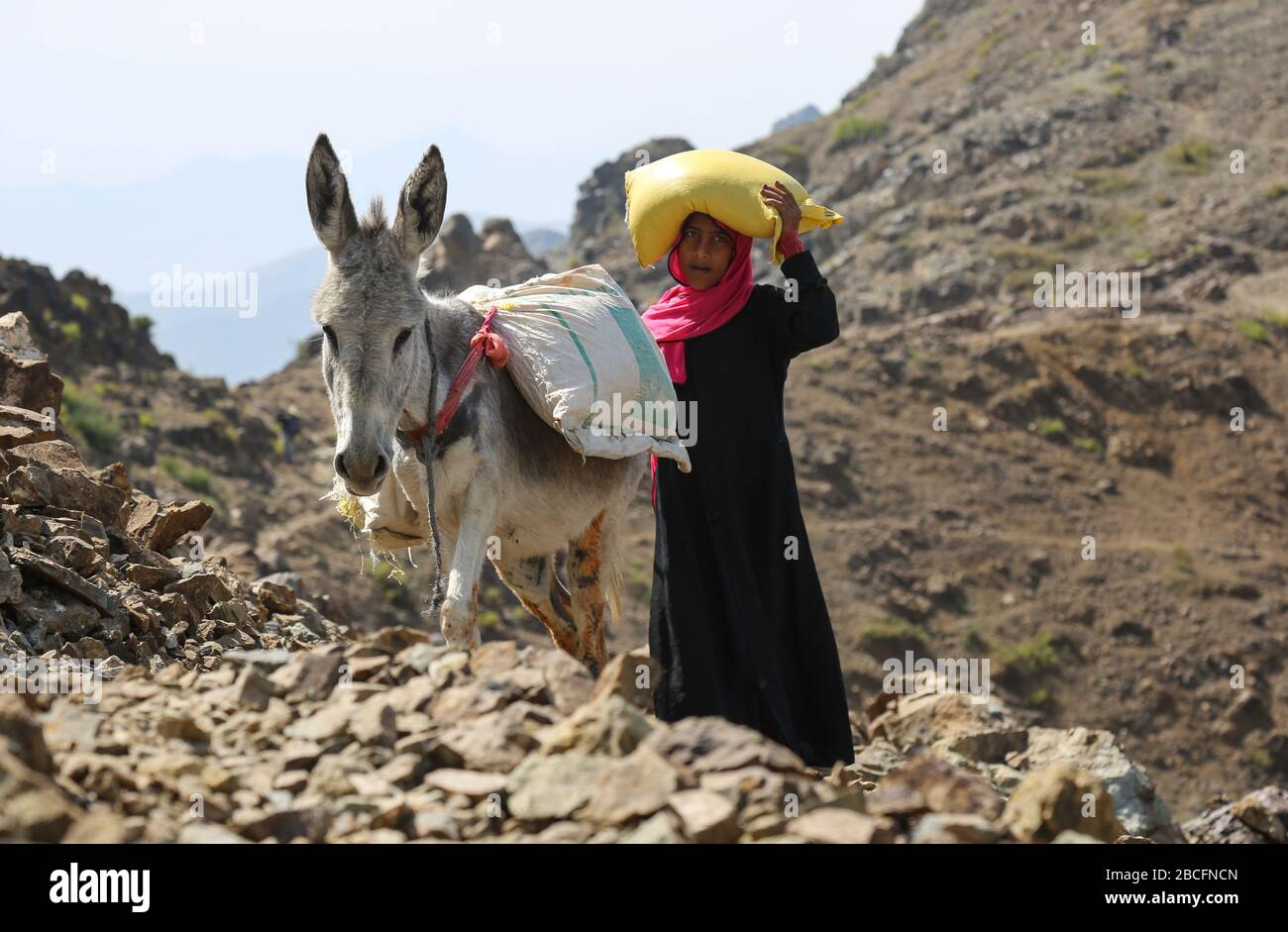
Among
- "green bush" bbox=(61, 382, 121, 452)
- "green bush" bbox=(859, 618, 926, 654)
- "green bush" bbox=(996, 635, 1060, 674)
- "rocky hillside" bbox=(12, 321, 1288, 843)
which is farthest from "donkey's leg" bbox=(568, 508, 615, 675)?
"green bush" bbox=(61, 382, 121, 452)

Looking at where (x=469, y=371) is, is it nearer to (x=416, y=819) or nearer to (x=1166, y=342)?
(x=416, y=819)

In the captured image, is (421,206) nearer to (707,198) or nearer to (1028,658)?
(707,198)

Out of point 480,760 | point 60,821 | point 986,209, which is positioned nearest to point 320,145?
point 480,760

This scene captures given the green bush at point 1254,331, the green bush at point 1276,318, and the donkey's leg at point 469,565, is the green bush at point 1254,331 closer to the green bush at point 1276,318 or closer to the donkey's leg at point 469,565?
the green bush at point 1276,318

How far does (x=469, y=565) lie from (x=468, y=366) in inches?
29.6

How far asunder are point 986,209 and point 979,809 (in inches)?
1280

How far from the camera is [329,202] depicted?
16.4 ft

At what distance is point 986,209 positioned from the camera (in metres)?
34.4

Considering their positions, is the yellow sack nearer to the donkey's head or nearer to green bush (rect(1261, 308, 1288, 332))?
the donkey's head

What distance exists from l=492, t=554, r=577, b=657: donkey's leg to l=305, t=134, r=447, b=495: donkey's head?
59.9 inches

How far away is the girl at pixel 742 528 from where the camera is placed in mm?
5445

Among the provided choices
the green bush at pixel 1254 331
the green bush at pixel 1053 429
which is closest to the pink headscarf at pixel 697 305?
the green bush at pixel 1053 429

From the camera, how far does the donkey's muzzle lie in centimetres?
463

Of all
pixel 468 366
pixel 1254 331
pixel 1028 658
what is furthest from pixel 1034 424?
pixel 468 366
